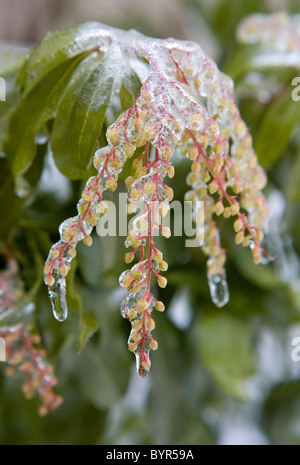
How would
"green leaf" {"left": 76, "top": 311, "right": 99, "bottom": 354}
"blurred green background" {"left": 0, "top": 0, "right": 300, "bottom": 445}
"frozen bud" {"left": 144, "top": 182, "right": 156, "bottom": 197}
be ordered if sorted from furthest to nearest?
"blurred green background" {"left": 0, "top": 0, "right": 300, "bottom": 445}, "green leaf" {"left": 76, "top": 311, "right": 99, "bottom": 354}, "frozen bud" {"left": 144, "top": 182, "right": 156, "bottom": 197}

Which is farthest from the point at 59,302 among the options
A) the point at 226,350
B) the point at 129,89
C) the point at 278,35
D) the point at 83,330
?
the point at 278,35

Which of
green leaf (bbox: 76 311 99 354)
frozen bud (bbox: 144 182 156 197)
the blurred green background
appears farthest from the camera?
the blurred green background

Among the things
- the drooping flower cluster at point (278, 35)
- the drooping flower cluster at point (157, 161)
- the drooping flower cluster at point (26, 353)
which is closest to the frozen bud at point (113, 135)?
the drooping flower cluster at point (157, 161)

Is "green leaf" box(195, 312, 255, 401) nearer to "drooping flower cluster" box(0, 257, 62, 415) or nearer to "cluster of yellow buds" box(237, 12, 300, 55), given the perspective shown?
"drooping flower cluster" box(0, 257, 62, 415)

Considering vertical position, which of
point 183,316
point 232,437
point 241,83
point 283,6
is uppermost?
point 283,6

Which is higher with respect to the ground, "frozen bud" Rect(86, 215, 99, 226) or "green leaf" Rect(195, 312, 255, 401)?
"frozen bud" Rect(86, 215, 99, 226)

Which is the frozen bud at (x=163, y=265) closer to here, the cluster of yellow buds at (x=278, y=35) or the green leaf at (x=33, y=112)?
the green leaf at (x=33, y=112)

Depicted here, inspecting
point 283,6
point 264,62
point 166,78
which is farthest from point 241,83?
point 283,6

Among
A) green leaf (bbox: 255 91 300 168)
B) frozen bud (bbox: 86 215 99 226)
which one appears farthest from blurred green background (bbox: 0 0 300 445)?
frozen bud (bbox: 86 215 99 226)
